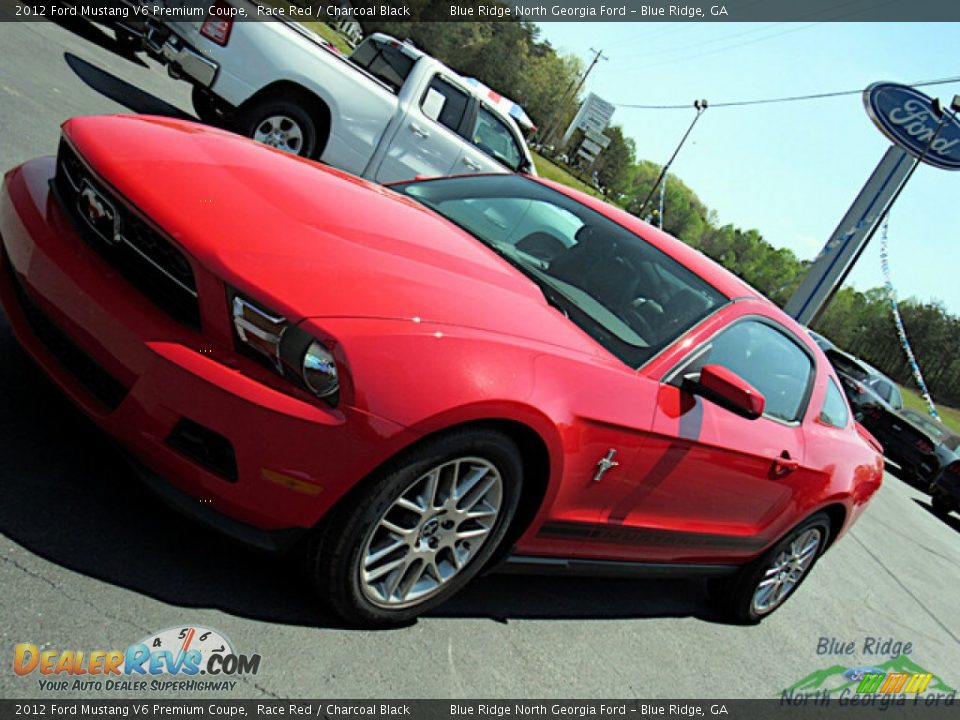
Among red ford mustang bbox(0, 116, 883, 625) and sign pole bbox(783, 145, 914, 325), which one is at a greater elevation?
sign pole bbox(783, 145, 914, 325)

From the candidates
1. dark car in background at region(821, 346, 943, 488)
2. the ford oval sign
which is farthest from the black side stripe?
the ford oval sign

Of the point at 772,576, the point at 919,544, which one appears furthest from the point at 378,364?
the point at 919,544

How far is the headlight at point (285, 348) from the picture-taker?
2.31 meters

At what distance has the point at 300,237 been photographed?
2.67 meters

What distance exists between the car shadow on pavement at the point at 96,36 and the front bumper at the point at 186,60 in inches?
158

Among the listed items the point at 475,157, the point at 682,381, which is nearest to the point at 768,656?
the point at 682,381

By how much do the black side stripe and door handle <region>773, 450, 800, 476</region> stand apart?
38 cm

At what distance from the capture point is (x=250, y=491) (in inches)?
92.7

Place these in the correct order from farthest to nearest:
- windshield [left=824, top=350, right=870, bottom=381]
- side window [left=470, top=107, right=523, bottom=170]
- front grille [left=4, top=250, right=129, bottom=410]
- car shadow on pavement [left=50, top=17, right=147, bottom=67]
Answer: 1. windshield [left=824, top=350, right=870, bottom=381]
2. car shadow on pavement [left=50, top=17, right=147, bottom=67]
3. side window [left=470, top=107, right=523, bottom=170]
4. front grille [left=4, top=250, right=129, bottom=410]

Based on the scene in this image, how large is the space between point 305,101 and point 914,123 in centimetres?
1983

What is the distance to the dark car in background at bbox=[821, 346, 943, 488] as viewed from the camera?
1645 centimetres

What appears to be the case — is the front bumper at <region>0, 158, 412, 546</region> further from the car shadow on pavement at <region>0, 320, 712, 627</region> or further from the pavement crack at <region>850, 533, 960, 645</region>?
the pavement crack at <region>850, 533, 960, 645</region>

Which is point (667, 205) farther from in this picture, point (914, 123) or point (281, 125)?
point (281, 125)

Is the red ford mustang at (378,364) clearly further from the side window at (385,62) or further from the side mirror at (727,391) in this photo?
the side window at (385,62)
